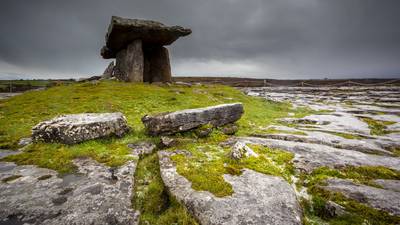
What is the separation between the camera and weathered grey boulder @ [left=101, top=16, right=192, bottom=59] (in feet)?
59.2

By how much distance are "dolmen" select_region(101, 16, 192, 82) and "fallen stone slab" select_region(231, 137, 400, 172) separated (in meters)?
14.6

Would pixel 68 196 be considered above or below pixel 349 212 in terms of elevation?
above

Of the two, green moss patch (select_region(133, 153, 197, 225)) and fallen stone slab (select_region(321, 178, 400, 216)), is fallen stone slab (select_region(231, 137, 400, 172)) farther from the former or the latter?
green moss patch (select_region(133, 153, 197, 225))

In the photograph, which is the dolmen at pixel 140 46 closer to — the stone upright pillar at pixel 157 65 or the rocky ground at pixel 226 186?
the stone upright pillar at pixel 157 65

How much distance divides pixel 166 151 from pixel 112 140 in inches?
89.2

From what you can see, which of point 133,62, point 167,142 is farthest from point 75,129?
point 133,62

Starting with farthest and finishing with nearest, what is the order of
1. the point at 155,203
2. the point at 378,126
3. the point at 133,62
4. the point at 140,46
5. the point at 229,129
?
the point at 140,46, the point at 133,62, the point at 378,126, the point at 229,129, the point at 155,203

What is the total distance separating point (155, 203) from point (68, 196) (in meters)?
1.69

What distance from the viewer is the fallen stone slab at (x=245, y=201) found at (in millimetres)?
3760

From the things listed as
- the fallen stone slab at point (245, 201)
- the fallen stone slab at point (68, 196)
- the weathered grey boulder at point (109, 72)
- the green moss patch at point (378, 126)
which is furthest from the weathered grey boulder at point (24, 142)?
the weathered grey boulder at point (109, 72)

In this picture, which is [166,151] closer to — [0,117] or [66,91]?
[0,117]

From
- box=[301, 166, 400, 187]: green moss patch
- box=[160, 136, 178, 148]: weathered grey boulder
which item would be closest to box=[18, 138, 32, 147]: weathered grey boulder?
box=[160, 136, 178, 148]: weathered grey boulder

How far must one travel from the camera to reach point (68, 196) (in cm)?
451

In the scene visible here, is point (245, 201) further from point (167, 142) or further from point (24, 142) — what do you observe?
point (24, 142)
